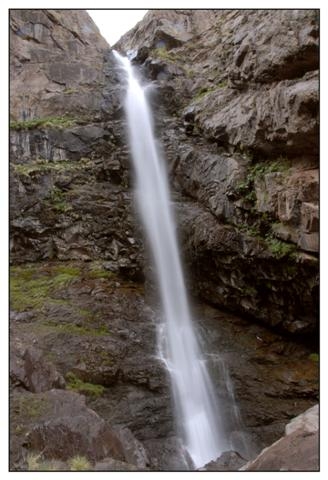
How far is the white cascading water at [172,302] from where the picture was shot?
891 cm

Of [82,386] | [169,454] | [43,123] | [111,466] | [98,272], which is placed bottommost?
[169,454]

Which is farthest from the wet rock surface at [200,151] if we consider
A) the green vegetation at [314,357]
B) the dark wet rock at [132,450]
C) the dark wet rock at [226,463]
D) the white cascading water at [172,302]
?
the dark wet rock at [132,450]

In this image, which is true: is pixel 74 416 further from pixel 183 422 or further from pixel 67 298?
pixel 67 298

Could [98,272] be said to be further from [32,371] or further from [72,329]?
[32,371]

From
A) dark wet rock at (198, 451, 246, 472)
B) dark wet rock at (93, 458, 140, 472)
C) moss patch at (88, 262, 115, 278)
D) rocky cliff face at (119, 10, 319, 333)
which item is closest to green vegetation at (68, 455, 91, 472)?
dark wet rock at (93, 458, 140, 472)

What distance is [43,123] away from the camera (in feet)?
49.9

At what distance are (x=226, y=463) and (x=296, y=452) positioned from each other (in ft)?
8.13

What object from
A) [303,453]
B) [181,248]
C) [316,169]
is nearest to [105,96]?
[181,248]

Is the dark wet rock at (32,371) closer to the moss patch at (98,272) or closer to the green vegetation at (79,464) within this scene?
the green vegetation at (79,464)

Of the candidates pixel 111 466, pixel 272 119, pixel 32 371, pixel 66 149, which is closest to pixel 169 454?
pixel 111 466

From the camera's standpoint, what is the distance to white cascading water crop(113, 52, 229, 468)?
8.91m

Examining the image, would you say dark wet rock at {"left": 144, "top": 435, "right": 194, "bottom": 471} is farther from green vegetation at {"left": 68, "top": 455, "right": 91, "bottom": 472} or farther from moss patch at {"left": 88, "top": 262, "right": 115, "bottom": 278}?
moss patch at {"left": 88, "top": 262, "right": 115, "bottom": 278}

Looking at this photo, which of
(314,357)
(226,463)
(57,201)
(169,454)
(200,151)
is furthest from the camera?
(57,201)

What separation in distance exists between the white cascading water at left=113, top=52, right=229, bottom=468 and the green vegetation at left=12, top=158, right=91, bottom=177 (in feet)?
6.41
